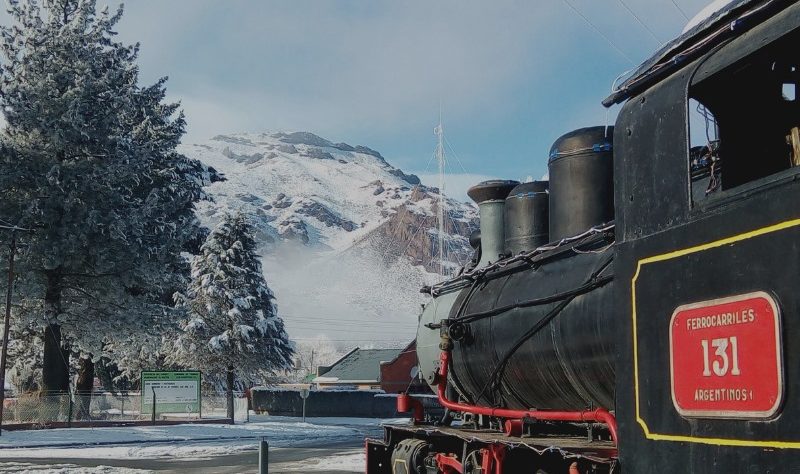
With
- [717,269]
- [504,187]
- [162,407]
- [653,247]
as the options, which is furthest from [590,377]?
[162,407]

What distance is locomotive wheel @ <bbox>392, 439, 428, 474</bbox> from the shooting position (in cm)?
838

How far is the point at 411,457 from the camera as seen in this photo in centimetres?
839

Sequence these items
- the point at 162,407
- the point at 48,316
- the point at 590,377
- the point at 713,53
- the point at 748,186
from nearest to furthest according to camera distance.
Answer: the point at 748,186, the point at 713,53, the point at 590,377, the point at 48,316, the point at 162,407

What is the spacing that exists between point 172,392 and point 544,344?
26.8 meters

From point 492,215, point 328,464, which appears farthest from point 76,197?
point 492,215

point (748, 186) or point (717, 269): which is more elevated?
point (748, 186)

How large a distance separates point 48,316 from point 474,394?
72.0ft

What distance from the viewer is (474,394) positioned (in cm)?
774

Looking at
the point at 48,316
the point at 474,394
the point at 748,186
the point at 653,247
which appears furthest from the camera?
the point at 48,316

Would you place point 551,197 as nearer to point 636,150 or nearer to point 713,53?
point 636,150

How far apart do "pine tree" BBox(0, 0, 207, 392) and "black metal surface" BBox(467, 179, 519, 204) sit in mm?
19586

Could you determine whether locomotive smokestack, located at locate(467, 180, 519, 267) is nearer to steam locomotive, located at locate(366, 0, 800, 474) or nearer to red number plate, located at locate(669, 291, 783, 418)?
steam locomotive, located at locate(366, 0, 800, 474)

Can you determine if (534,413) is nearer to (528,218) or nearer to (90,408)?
(528,218)

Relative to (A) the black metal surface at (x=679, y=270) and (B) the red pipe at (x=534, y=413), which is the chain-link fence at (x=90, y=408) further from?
(A) the black metal surface at (x=679, y=270)
